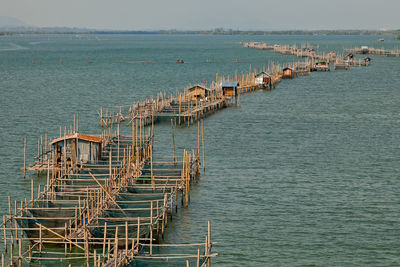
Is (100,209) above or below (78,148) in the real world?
below

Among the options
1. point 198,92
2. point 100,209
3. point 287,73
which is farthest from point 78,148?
point 287,73

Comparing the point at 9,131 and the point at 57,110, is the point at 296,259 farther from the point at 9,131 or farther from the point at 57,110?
the point at 57,110

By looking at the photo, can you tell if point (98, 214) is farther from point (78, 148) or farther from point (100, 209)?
point (78, 148)

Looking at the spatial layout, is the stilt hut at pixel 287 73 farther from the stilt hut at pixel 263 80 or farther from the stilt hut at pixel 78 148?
the stilt hut at pixel 78 148

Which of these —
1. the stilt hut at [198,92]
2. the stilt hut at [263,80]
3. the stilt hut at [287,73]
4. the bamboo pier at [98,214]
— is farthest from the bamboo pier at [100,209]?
the stilt hut at [287,73]

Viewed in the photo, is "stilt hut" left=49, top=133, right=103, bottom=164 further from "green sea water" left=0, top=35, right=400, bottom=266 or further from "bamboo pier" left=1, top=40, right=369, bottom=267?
"green sea water" left=0, top=35, right=400, bottom=266

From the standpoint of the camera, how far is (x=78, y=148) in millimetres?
34812

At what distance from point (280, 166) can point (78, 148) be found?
1196 centimetres

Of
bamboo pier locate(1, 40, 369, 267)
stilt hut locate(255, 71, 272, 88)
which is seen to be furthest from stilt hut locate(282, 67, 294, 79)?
bamboo pier locate(1, 40, 369, 267)

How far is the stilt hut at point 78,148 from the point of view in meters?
34.5

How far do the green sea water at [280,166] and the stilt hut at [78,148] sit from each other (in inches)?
74.0

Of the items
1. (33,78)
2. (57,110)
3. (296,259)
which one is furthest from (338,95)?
(296,259)

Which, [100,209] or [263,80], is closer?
[100,209]

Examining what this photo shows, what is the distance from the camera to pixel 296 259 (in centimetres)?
2508
